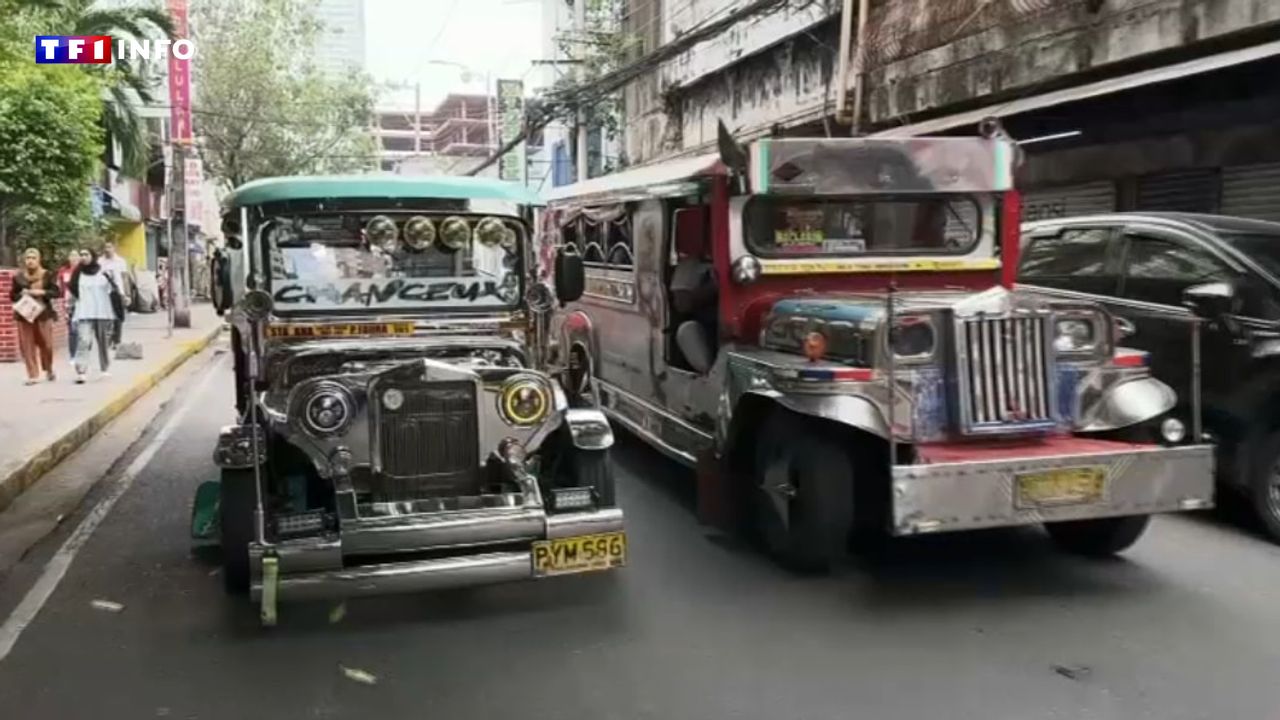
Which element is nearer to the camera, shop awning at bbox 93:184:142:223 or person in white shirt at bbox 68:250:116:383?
person in white shirt at bbox 68:250:116:383

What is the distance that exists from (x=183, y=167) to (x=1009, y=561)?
69.7 ft

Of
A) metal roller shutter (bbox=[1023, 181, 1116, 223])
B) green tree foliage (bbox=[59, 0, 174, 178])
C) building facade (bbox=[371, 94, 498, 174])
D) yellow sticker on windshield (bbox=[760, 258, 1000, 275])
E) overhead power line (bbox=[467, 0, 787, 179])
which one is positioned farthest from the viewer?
building facade (bbox=[371, 94, 498, 174])

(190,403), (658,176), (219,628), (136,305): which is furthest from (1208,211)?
(136,305)

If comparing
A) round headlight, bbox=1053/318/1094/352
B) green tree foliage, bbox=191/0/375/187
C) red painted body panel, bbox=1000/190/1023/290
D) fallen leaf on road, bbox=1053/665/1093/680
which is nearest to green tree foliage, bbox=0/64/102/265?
red painted body panel, bbox=1000/190/1023/290

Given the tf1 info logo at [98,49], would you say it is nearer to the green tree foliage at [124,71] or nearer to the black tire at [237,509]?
the green tree foliage at [124,71]

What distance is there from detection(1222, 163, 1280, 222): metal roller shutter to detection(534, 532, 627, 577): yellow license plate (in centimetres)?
857

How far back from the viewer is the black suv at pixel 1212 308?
6777 millimetres

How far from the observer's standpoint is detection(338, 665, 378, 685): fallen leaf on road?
476 centimetres

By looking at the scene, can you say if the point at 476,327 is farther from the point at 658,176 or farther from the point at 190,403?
the point at 190,403

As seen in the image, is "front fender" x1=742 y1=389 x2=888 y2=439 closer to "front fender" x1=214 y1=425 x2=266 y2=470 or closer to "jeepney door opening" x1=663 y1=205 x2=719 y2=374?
"jeepney door opening" x1=663 y1=205 x2=719 y2=374

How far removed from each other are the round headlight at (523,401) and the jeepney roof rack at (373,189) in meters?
1.34

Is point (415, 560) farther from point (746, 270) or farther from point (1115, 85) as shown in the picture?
point (1115, 85)

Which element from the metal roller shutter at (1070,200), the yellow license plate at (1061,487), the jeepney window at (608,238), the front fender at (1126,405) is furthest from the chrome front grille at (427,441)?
the metal roller shutter at (1070,200)

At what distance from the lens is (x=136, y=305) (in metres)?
29.2
